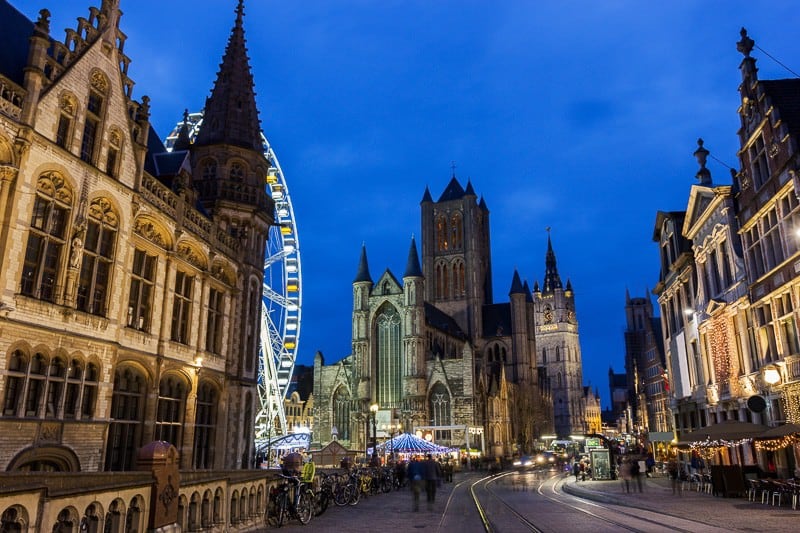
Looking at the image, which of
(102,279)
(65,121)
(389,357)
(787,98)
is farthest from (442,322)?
(65,121)

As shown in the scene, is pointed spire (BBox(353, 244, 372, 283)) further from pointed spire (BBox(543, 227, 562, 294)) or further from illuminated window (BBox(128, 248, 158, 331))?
pointed spire (BBox(543, 227, 562, 294))

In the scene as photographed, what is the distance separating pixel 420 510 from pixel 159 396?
9072 millimetres

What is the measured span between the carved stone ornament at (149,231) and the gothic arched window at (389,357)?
53602 mm

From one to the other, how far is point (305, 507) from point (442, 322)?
240 ft

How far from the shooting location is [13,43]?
17.2 m

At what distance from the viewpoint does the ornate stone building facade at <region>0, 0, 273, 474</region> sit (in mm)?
14023

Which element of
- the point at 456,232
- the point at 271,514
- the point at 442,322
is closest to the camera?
the point at 271,514

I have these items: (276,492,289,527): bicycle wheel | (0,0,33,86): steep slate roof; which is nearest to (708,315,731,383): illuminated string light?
(276,492,289,527): bicycle wheel

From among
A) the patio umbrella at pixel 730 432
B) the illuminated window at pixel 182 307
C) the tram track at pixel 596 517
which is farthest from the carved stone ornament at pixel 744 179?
the illuminated window at pixel 182 307

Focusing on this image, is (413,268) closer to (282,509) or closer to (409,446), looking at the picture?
(409,446)

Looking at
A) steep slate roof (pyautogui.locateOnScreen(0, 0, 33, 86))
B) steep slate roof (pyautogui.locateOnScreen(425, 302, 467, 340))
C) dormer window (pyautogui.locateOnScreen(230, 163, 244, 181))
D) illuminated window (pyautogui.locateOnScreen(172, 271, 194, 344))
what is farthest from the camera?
steep slate roof (pyautogui.locateOnScreen(425, 302, 467, 340))

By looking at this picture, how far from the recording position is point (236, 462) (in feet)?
79.4

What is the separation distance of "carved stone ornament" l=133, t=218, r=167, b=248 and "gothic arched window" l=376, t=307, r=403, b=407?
176ft

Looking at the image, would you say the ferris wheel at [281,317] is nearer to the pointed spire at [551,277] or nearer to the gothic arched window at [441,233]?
the gothic arched window at [441,233]
